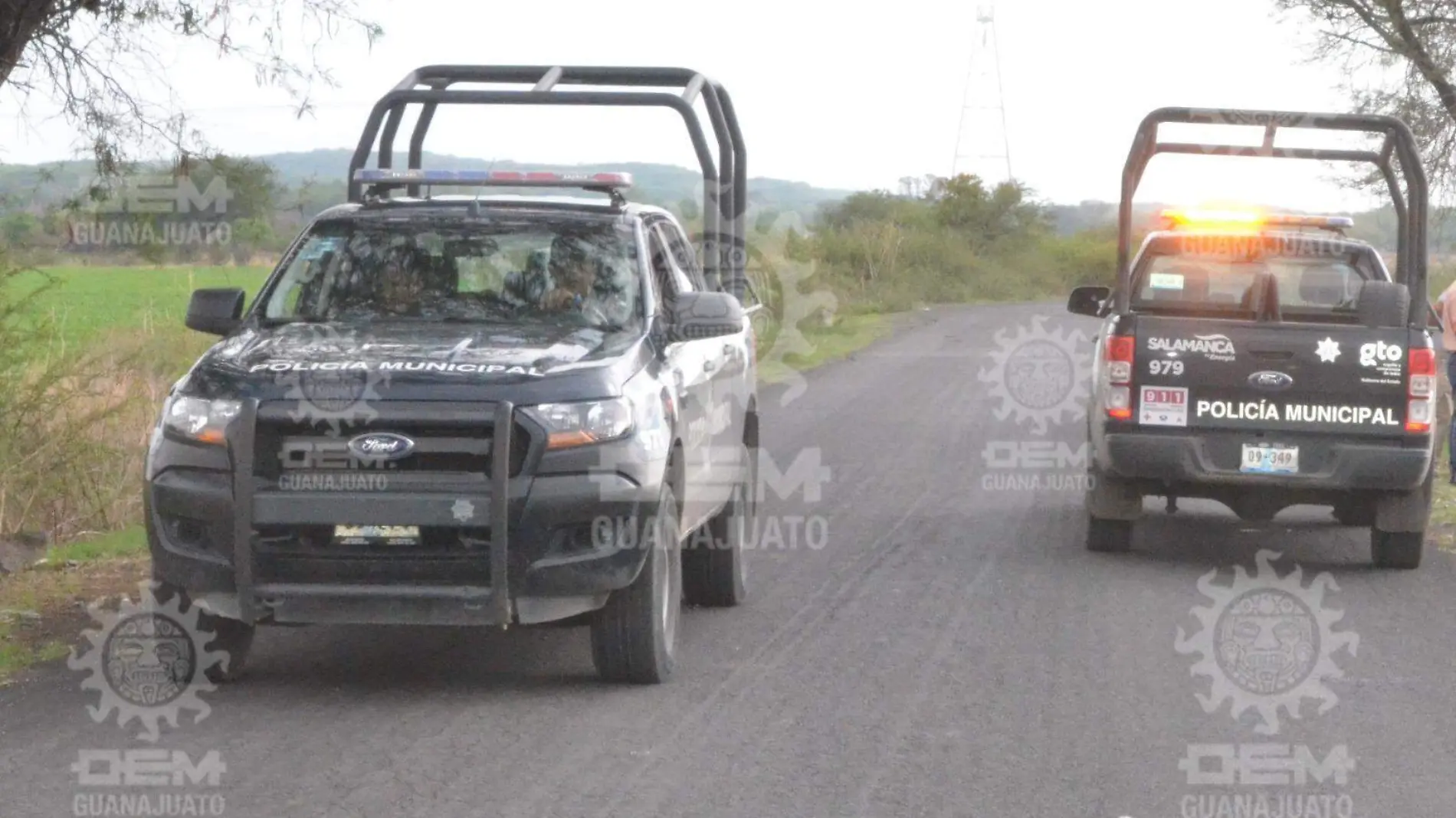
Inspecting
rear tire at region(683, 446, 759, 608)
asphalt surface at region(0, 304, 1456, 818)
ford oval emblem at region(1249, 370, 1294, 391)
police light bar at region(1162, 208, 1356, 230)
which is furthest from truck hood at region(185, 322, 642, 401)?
police light bar at region(1162, 208, 1356, 230)

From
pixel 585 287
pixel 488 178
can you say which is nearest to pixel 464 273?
pixel 488 178

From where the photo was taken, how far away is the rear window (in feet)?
39.1

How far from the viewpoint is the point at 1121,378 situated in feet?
36.1

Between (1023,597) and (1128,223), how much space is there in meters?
2.64

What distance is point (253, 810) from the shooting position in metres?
5.80

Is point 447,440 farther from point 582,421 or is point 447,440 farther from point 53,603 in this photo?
point 53,603

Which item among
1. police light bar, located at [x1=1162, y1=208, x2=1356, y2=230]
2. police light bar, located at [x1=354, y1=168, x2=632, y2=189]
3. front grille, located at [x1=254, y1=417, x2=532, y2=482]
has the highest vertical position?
police light bar, located at [x1=354, y1=168, x2=632, y2=189]

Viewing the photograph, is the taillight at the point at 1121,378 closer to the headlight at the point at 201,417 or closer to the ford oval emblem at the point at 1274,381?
the ford oval emblem at the point at 1274,381

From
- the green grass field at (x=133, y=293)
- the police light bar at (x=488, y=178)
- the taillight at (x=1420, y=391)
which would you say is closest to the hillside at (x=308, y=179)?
the police light bar at (x=488, y=178)

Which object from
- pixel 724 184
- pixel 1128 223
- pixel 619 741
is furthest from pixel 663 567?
pixel 1128 223

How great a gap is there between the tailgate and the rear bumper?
80 mm

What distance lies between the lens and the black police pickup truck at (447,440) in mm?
7023

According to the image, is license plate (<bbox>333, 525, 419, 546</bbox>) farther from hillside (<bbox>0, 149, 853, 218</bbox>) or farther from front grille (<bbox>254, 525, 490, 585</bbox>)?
hillside (<bbox>0, 149, 853, 218</bbox>)

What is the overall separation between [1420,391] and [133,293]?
2895 cm
